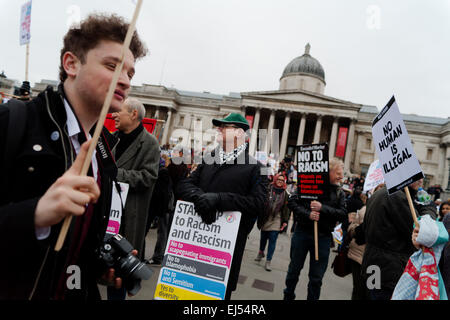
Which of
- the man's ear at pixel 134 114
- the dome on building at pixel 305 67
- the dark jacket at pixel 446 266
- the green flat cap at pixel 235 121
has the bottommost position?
the dark jacket at pixel 446 266

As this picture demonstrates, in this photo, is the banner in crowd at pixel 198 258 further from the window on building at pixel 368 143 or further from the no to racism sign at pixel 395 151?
the window on building at pixel 368 143

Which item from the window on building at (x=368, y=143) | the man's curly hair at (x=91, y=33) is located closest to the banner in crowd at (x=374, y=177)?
the man's curly hair at (x=91, y=33)

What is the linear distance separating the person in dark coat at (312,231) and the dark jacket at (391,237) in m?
0.70

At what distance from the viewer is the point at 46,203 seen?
0.87 metres

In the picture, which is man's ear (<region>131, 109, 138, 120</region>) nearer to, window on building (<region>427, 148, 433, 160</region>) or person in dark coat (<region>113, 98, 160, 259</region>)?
person in dark coat (<region>113, 98, 160, 259</region>)

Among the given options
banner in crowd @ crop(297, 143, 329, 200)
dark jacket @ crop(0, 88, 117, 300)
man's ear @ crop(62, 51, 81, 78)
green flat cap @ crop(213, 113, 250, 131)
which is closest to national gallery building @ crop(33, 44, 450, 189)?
banner in crowd @ crop(297, 143, 329, 200)

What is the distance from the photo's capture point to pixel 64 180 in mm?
865

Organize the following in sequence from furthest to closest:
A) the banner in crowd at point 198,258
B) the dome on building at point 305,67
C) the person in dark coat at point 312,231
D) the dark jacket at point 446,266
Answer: the dome on building at point 305,67 → the person in dark coat at point 312,231 → the banner in crowd at point 198,258 → the dark jacket at point 446,266

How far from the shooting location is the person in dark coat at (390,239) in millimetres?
2939

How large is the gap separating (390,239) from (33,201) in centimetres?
340

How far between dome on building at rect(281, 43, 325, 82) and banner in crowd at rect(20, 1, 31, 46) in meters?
47.7
